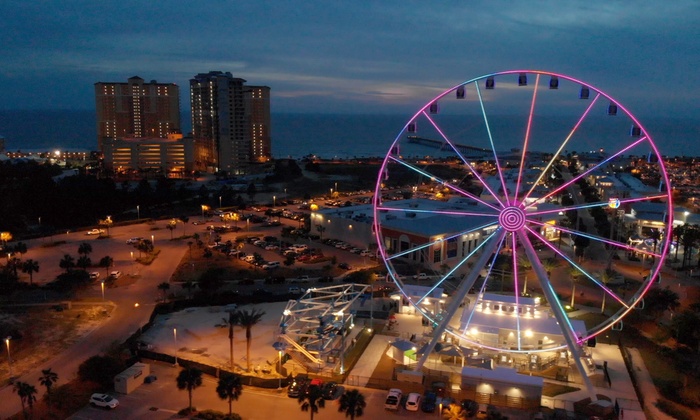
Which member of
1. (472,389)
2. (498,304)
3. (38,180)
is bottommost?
(472,389)

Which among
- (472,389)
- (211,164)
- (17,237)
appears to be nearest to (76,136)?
(211,164)

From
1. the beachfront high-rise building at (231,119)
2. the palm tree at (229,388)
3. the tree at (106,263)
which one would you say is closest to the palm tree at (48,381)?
the palm tree at (229,388)

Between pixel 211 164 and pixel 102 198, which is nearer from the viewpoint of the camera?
pixel 102 198

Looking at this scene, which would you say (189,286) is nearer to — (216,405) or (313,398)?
(216,405)

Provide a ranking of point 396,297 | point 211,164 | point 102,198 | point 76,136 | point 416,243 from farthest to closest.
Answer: point 76,136, point 211,164, point 102,198, point 416,243, point 396,297

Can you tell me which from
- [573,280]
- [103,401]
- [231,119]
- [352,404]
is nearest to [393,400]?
[352,404]

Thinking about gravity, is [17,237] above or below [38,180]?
below

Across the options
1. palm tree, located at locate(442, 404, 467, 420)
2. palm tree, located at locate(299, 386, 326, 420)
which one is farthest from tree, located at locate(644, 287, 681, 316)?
palm tree, located at locate(299, 386, 326, 420)

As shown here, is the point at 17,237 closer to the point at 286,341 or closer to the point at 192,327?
the point at 192,327

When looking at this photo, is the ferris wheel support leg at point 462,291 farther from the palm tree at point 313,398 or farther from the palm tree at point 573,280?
the palm tree at point 573,280
